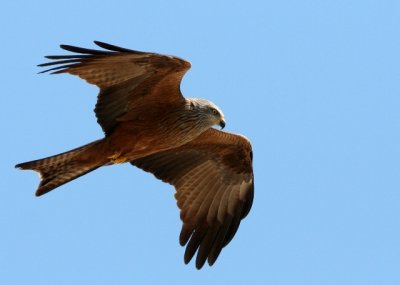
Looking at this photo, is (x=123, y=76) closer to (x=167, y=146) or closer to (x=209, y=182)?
(x=167, y=146)

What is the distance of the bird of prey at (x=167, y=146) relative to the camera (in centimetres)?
1285

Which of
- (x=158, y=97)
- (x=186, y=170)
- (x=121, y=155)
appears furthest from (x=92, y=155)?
(x=186, y=170)

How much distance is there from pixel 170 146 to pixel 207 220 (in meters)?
1.64

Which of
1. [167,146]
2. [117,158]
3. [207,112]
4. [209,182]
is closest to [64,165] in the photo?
[117,158]

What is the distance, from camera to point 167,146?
1368 centimetres

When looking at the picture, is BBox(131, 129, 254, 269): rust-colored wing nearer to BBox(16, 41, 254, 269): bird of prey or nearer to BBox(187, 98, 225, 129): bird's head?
BBox(16, 41, 254, 269): bird of prey

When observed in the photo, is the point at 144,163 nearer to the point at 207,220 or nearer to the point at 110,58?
the point at 207,220

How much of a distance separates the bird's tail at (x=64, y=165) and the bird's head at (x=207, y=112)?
1.47 meters

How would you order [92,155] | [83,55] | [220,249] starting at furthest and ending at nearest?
[220,249], [92,155], [83,55]

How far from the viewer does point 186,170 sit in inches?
591

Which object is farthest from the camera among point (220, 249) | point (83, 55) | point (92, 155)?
point (220, 249)

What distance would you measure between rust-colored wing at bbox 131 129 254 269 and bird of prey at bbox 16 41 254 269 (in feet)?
0.05

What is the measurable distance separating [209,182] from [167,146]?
5.43 feet

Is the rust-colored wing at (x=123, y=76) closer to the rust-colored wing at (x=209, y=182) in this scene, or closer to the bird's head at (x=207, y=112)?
the bird's head at (x=207, y=112)
